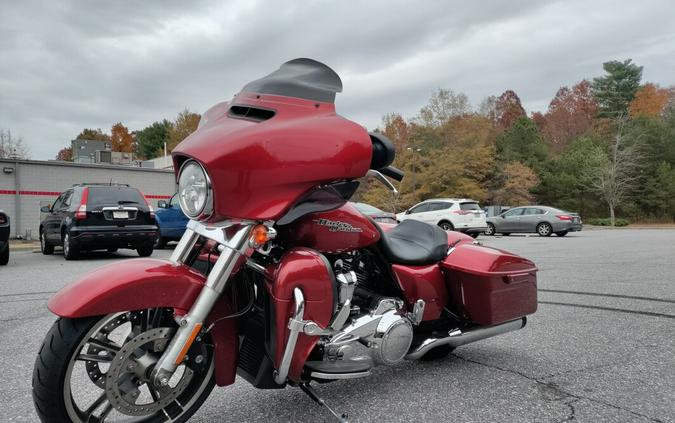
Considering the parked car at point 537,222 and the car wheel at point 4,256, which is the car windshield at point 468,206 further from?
the car wheel at point 4,256

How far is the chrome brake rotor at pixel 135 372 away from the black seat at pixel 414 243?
139 cm

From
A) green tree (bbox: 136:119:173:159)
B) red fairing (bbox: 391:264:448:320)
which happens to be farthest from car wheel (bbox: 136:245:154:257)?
green tree (bbox: 136:119:173:159)

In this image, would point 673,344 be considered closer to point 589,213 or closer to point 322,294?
point 322,294

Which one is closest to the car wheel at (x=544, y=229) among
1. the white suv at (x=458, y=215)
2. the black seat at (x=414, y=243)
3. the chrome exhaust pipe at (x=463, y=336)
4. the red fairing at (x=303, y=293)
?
the white suv at (x=458, y=215)

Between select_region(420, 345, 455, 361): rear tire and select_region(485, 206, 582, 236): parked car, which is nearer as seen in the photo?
select_region(420, 345, 455, 361): rear tire

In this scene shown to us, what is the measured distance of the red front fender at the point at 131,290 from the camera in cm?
220

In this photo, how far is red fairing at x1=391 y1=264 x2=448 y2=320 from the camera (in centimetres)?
320

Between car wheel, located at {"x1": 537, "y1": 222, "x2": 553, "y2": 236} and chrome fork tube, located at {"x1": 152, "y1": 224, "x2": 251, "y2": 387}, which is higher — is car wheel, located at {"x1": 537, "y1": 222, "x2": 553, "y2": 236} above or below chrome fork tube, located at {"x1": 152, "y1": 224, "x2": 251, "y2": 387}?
below

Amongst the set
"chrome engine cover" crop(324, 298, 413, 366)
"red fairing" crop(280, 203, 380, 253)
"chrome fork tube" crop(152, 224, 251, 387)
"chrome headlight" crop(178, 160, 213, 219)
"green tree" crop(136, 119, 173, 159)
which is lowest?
"chrome engine cover" crop(324, 298, 413, 366)

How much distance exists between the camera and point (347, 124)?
8.76ft

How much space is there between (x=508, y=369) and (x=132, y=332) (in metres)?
2.60

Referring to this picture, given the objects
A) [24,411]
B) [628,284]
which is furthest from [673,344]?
[24,411]

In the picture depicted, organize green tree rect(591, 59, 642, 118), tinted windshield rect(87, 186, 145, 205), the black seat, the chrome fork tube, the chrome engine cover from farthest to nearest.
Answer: green tree rect(591, 59, 642, 118), tinted windshield rect(87, 186, 145, 205), the black seat, the chrome engine cover, the chrome fork tube

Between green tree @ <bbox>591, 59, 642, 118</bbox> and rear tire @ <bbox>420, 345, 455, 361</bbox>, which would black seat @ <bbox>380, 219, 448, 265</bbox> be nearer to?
rear tire @ <bbox>420, 345, 455, 361</bbox>
